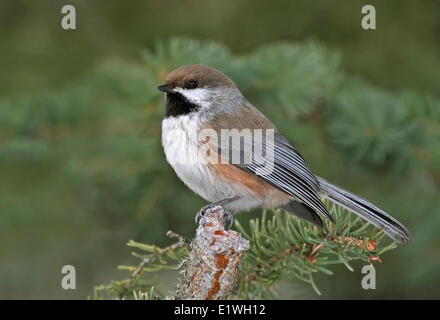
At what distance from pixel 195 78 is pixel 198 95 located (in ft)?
0.30

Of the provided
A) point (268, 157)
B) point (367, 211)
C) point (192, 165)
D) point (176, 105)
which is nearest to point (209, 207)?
point (192, 165)

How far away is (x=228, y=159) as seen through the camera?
243 cm

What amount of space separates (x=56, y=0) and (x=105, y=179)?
1.32 meters

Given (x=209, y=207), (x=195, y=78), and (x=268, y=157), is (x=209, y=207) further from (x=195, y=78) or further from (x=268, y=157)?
(x=195, y=78)

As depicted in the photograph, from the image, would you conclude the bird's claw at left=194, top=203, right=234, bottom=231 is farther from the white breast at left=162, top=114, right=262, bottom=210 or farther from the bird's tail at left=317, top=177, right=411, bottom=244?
the bird's tail at left=317, top=177, right=411, bottom=244

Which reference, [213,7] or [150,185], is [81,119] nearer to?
[150,185]

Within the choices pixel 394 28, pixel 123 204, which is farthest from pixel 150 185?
pixel 394 28

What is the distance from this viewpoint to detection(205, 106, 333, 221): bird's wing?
7.99 feet

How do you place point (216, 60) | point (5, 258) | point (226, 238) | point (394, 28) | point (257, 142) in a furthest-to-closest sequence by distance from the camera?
point (394, 28) → point (5, 258) → point (216, 60) → point (257, 142) → point (226, 238)

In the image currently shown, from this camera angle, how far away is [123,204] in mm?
2910

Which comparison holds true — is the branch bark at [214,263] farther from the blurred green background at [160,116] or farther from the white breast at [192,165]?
the blurred green background at [160,116]

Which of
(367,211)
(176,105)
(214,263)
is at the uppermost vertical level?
(176,105)

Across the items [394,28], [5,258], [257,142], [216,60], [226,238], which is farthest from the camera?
[394,28]

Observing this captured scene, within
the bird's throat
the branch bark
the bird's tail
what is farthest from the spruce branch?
the bird's throat
